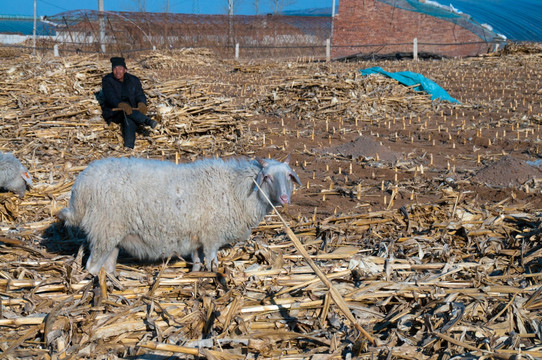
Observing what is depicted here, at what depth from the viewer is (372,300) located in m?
4.11

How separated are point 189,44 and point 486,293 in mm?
27974

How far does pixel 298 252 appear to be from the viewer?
16.1 feet

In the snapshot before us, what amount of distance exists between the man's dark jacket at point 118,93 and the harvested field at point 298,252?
468 millimetres

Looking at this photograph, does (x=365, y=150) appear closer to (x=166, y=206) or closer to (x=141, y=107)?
(x=141, y=107)

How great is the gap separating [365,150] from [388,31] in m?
26.8

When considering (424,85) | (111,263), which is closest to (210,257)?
(111,263)

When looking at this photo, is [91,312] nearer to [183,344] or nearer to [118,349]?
[118,349]

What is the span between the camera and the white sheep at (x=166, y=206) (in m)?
4.38

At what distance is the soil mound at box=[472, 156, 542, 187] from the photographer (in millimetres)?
7266

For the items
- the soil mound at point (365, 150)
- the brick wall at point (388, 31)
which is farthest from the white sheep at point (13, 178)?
the brick wall at point (388, 31)

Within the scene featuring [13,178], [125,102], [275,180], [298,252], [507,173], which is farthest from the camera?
[125,102]

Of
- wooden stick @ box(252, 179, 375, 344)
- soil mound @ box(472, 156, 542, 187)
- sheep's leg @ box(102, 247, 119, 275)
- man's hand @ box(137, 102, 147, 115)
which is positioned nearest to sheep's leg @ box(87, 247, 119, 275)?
sheep's leg @ box(102, 247, 119, 275)

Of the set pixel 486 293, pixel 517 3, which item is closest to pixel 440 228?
pixel 486 293

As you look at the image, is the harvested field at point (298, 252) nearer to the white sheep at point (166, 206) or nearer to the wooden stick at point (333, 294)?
the wooden stick at point (333, 294)
